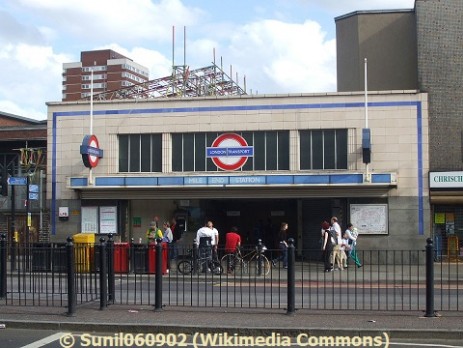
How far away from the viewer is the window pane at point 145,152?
27.1 metres

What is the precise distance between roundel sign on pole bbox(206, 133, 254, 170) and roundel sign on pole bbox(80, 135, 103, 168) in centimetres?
453

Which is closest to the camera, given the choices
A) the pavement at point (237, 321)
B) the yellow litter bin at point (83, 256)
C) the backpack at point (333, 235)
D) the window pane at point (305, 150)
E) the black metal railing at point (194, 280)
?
the pavement at point (237, 321)

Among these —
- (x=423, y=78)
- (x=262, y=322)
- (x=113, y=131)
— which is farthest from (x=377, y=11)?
(x=262, y=322)

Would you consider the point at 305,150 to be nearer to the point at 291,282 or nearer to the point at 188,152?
the point at 188,152

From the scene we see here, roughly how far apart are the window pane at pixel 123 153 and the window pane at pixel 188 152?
2.47 metres

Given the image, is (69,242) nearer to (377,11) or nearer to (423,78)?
(423,78)

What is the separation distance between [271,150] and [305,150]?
1.36 metres

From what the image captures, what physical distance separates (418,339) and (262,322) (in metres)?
2.42

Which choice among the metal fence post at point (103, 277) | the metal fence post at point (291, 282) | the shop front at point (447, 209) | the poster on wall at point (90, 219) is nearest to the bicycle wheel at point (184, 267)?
the metal fence post at point (103, 277)

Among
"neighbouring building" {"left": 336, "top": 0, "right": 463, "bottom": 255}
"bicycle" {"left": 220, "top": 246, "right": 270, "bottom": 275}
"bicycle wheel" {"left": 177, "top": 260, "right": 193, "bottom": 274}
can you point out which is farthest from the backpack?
"bicycle wheel" {"left": 177, "top": 260, "right": 193, "bottom": 274}

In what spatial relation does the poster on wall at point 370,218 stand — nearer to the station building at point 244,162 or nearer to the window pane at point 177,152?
the station building at point 244,162

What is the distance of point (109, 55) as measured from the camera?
138000mm

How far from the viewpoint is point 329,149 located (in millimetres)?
25781

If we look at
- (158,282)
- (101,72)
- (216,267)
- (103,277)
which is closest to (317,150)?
(216,267)
